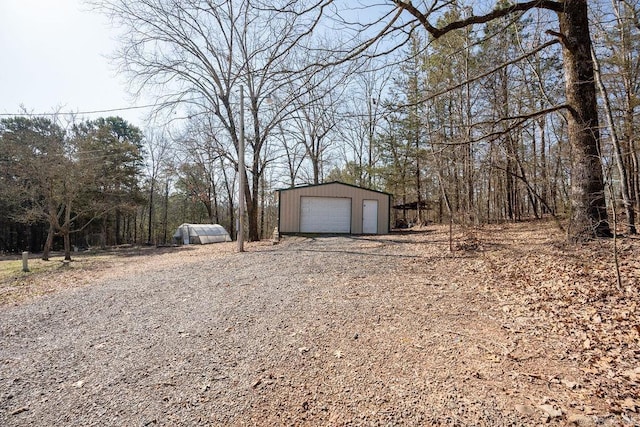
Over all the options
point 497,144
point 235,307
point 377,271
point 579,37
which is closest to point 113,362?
point 235,307

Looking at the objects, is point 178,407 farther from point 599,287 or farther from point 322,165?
point 322,165

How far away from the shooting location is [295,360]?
2803mm

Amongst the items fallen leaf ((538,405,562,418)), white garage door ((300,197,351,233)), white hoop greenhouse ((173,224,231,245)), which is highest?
white garage door ((300,197,351,233))

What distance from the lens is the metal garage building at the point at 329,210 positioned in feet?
50.3

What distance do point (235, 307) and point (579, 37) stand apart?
6.97 meters

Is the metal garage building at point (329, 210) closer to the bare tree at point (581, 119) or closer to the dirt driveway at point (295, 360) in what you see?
the dirt driveway at point (295, 360)

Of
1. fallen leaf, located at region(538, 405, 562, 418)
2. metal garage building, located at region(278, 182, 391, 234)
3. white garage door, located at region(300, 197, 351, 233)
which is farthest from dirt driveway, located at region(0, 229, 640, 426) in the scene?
white garage door, located at region(300, 197, 351, 233)

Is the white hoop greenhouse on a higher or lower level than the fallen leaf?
higher

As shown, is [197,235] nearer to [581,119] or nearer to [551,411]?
[581,119]

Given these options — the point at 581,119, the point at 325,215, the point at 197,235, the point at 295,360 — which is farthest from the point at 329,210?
the point at 295,360

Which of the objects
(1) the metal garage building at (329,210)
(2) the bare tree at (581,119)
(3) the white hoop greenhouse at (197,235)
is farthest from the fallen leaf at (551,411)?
(3) the white hoop greenhouse at (197,235)

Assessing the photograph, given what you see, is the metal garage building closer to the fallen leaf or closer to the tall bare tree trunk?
the tall bare tree trunk

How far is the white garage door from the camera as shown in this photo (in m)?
15.5

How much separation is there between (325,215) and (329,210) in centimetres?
31
